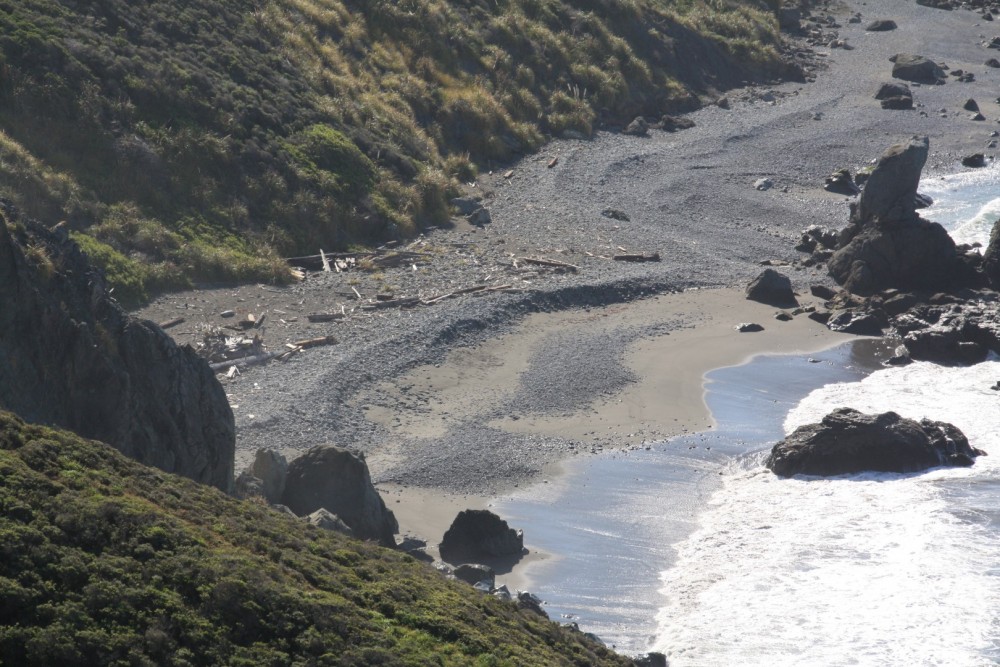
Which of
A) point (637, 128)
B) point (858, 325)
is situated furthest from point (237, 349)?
point (637, 128)

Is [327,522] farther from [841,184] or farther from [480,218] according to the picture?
[841,184]

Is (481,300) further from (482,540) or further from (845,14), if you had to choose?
(845,14)

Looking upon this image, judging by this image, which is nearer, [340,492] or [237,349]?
[340,492]

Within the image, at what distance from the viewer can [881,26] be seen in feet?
224

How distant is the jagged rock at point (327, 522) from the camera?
16.1m

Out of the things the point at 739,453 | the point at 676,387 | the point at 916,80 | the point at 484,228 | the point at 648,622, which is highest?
the point at 916,80

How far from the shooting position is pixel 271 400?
73.9 feet

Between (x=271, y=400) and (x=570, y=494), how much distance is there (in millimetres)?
5623

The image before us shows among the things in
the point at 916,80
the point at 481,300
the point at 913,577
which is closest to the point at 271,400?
the point at 481,300

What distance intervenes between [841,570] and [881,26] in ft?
183

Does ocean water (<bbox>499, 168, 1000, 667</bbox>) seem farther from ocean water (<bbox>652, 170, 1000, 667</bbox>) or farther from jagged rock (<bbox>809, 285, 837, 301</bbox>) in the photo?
jagged rock (<bbox>809, 285, 837, 301</bbox>)

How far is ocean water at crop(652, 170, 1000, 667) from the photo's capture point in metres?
16.4

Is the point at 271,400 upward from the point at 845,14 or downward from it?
downward

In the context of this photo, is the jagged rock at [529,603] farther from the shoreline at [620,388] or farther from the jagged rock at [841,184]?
the jagged rock at [841,184]
